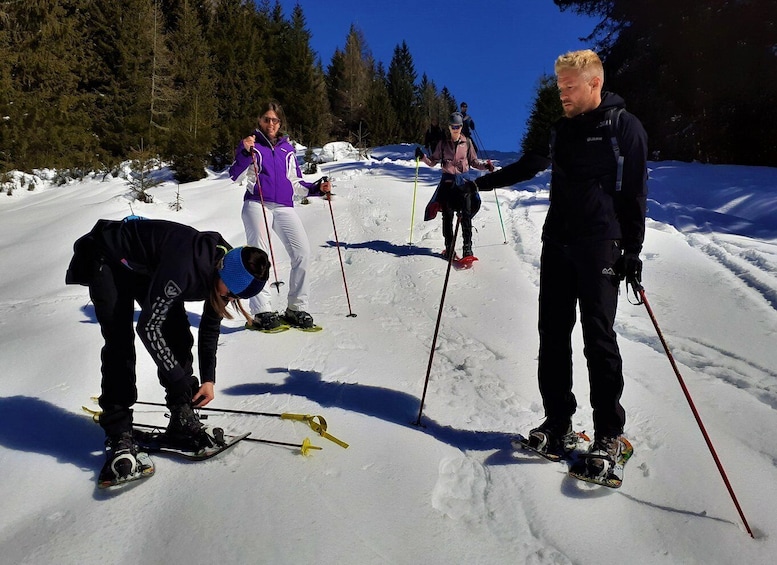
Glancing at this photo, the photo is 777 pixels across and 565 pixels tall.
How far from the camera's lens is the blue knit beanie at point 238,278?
2.39 meters

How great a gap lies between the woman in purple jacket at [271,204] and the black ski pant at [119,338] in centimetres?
238

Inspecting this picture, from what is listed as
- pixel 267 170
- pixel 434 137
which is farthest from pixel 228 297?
pixel 434 137

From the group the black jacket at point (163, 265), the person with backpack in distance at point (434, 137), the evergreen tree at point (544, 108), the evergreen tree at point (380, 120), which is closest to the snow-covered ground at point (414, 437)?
the black jacket at point (163, 265)

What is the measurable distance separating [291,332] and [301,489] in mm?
2730

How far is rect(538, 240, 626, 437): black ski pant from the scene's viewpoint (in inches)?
98.0

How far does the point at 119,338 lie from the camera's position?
8.80ft

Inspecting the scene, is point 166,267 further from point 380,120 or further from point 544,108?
point 380,120

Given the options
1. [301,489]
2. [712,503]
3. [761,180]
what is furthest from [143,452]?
[761,180]

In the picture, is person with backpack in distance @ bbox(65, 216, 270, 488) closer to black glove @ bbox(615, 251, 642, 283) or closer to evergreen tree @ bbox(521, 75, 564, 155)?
black glove @ bbox(615, 251, 642, 283)

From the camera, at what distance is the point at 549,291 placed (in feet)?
8.96

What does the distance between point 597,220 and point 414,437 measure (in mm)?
1549

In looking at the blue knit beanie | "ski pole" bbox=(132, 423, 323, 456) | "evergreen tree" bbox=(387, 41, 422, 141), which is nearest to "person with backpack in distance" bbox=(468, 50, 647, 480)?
"ski pole" bbox=(132, 423, 323, 456)

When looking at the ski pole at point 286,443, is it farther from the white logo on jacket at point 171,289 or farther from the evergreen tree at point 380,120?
the evergreen tree at point 380,120

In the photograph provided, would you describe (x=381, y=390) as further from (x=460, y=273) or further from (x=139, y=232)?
(x=460, y=273)
